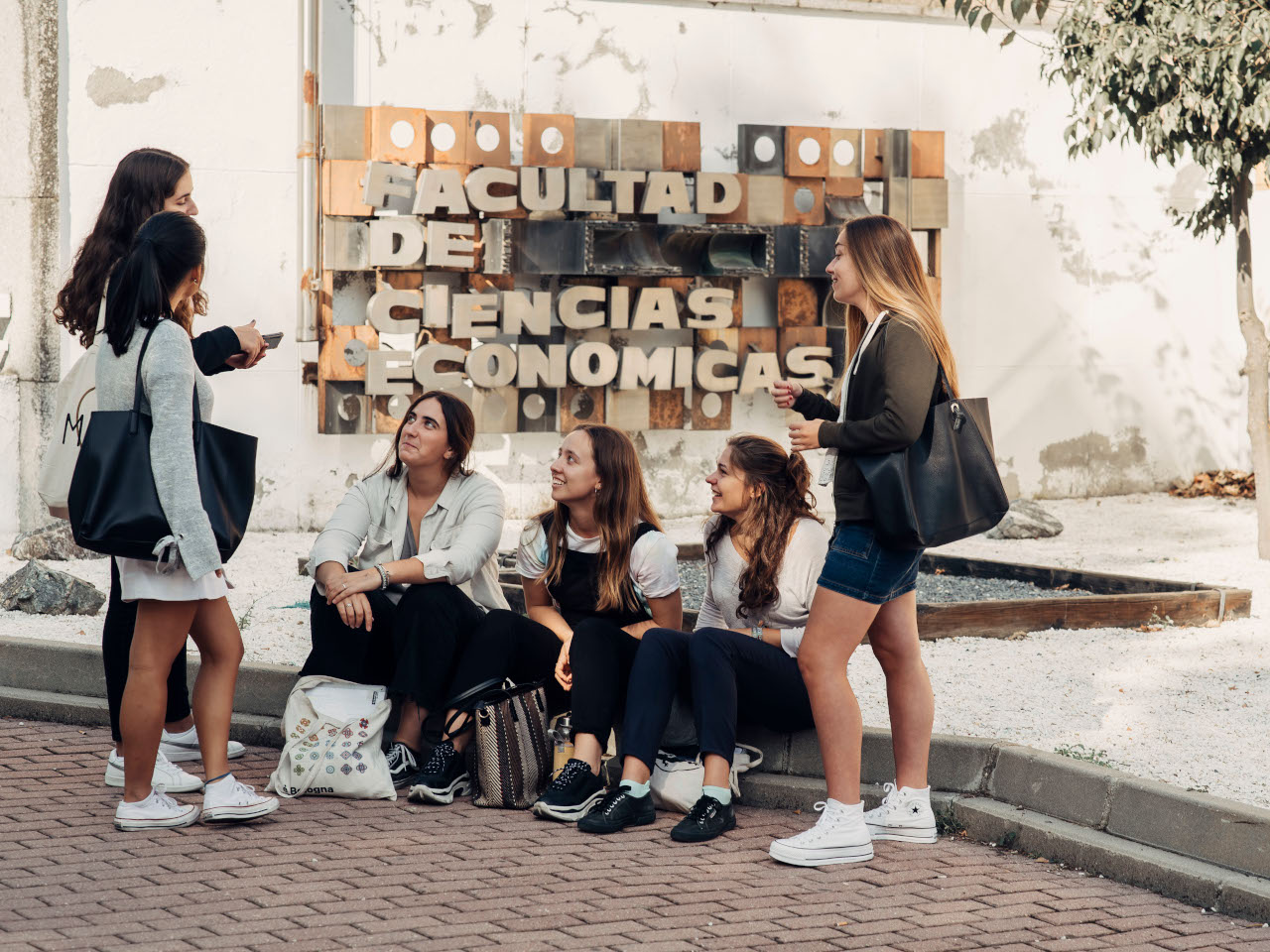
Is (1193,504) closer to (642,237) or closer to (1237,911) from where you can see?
(642,237)

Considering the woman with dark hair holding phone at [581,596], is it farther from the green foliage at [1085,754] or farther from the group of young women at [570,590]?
the green foliage at [1085,754]

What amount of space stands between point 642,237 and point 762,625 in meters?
6.05

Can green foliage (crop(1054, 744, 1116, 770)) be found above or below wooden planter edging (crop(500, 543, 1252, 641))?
below

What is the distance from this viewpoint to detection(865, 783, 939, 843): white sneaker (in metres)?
4.80

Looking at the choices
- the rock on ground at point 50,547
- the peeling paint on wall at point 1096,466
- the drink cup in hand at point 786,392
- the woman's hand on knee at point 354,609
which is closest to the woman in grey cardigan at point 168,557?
the woman's hand on knee at point 354,609

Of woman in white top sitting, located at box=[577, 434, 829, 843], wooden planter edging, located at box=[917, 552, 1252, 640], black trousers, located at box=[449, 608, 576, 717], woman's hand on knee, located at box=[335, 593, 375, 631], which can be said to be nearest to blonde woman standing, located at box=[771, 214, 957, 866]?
woman in white top sitting, located at box=[577, 434, 829, 843]

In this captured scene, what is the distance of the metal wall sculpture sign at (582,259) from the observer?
10.3 meters

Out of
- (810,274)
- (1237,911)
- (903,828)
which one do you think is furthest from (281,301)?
(1237,911)

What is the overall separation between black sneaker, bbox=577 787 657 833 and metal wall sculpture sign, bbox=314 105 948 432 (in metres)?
5.88

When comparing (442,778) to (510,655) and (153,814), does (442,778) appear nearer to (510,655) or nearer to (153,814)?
(510,655)

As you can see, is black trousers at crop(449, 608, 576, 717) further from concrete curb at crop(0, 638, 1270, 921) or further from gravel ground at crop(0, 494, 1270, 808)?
gravel ground at crop(0, 494, 1270, 808)

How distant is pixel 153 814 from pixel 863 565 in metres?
2.27

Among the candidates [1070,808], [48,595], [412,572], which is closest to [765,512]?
[412,572]

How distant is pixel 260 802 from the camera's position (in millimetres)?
4871
